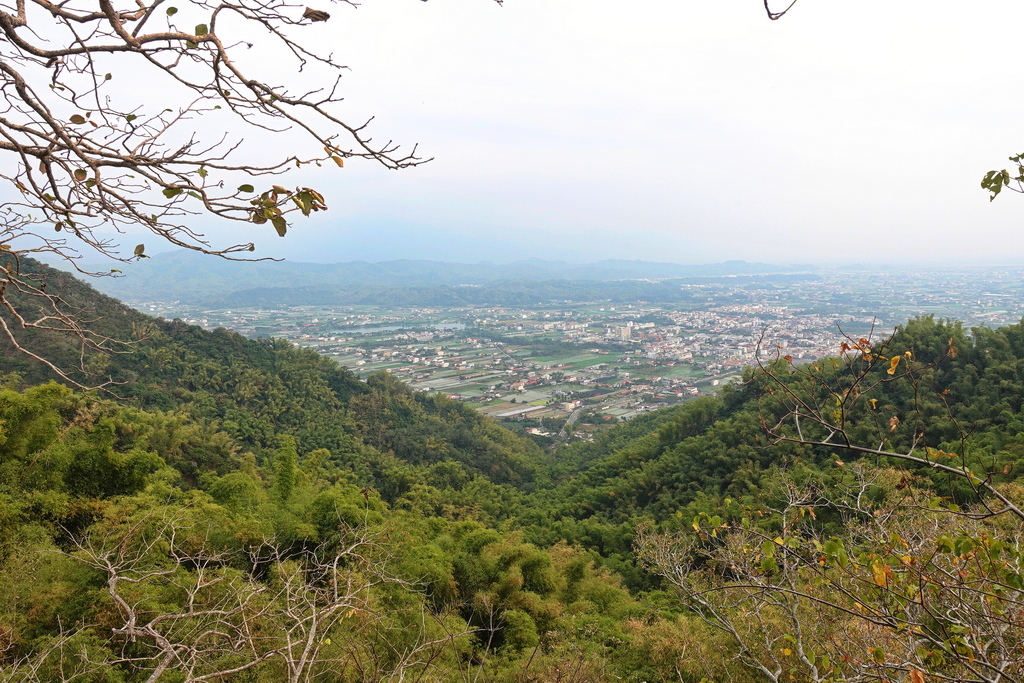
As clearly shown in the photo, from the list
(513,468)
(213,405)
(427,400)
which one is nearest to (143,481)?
(213,405)

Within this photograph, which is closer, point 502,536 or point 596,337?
point 502,536

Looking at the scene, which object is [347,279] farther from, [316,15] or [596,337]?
[316,15]

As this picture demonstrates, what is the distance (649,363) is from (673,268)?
9364cm

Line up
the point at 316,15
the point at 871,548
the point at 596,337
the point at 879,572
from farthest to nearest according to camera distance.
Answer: the point at 596,337, the point at 871,548, the point at 879,572, the point at 316,15

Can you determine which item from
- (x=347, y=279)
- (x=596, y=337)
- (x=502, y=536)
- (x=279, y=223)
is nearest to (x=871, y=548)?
(x=279, y=223)

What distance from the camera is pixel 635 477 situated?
38.9ft

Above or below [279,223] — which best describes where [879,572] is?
below

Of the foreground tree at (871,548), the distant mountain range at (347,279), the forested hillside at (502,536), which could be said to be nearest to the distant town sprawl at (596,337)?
the distant mountain range at (347,279)

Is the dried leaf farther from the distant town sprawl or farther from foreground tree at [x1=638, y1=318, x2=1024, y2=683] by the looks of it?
the distant town sprawl

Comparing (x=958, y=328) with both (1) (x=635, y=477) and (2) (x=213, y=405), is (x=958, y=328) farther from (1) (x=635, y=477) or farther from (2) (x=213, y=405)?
(2) (x=213, y=405)

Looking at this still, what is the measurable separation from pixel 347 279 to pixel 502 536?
9343cm

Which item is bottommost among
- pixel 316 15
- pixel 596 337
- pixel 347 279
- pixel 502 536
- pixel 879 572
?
pixel 596 337

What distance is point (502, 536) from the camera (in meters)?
8.19

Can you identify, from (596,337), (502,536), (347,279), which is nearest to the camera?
(502,536)
